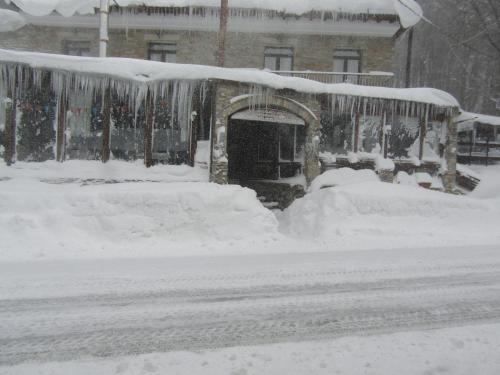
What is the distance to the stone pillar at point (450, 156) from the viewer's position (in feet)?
40.4

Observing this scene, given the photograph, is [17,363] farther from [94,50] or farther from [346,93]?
[94,50]

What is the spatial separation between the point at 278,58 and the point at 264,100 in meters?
7.06

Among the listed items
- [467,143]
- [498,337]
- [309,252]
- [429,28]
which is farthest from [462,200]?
[429,28]

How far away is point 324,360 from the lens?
302cm

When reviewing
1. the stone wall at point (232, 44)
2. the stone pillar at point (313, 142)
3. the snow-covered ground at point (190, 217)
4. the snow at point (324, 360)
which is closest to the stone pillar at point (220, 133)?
the snow-covered ground at point (190, 217)

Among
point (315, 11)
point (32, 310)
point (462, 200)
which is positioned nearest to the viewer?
point (32, 310)

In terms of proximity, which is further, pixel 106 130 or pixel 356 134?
pixel 356 134

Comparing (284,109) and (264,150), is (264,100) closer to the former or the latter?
(284,109)

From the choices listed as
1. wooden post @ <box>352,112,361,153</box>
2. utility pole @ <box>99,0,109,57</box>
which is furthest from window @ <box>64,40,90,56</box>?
wooden post @ <box>352,112,361,153</box>

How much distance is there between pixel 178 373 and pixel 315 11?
1554cm

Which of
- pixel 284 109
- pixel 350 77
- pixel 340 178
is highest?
pixel 350 77

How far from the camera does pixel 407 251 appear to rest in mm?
7125

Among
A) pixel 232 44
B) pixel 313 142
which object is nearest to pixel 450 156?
pixel 313 142

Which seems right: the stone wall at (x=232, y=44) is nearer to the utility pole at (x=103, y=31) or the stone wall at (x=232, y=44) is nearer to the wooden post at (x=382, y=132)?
the utility pole at (x=103, y=31)
